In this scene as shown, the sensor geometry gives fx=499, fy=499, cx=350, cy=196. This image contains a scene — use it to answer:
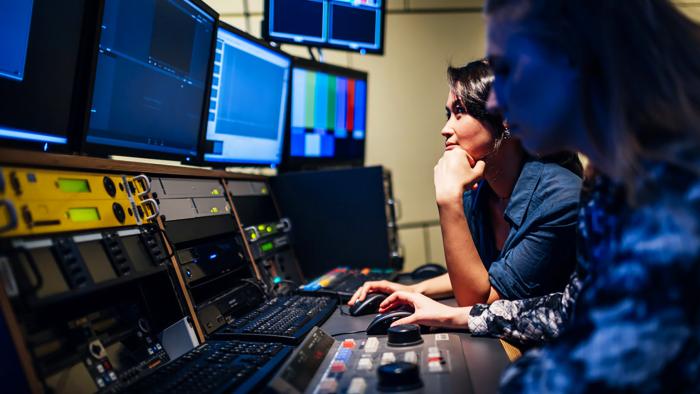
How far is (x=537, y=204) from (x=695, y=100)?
0.75 m

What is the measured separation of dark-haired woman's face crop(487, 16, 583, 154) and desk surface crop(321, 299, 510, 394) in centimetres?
37

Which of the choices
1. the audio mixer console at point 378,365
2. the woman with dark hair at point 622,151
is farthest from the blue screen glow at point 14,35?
the woman with dark hair at point 622,151

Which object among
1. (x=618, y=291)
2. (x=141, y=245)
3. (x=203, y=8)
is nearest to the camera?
(x=618, y=291)

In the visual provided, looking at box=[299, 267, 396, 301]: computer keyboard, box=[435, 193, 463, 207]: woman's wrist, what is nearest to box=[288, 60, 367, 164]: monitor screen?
box=[299, 267, 396, 301]: computer keyboard

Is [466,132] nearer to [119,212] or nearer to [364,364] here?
[364,364]

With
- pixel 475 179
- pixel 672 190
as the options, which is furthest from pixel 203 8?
pixel 672 190

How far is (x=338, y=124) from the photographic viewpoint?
2.36m

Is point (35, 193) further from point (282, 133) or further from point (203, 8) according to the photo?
point (282, 133)

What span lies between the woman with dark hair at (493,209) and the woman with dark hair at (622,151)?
52cm

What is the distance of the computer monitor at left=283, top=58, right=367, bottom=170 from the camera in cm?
213

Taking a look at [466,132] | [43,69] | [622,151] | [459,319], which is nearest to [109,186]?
[43,69]

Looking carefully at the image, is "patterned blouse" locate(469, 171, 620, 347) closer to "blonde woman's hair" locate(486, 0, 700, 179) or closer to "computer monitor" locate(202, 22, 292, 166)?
"blonde woman's hair" locate(486, 0, 700, 179)

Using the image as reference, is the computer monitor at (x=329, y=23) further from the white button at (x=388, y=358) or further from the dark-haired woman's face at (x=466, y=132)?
the white button at (x=388, y=358)

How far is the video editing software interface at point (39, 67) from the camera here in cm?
90
